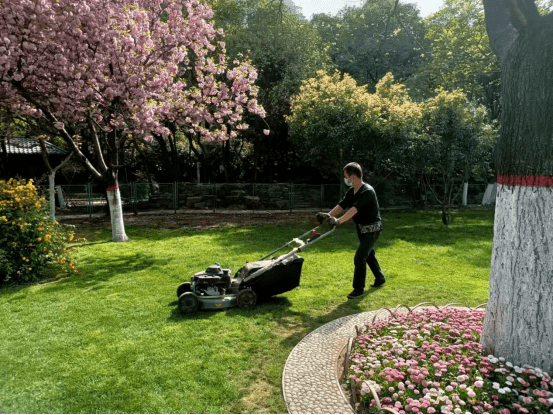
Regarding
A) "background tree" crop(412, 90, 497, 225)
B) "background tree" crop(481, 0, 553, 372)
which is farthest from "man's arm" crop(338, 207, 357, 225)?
"background tree" crop(412, 90, 497, 225)

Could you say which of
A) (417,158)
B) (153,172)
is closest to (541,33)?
(417,158)

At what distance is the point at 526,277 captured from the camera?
347 cm

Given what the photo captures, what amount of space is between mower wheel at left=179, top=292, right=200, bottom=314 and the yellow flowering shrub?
347cm

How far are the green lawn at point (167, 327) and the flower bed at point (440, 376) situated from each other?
2.79 feet

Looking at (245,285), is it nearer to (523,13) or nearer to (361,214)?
(361,214)

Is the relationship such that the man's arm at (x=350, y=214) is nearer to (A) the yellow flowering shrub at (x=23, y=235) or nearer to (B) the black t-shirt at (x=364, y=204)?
(B) the black t-shirt at (x=364, y=204)

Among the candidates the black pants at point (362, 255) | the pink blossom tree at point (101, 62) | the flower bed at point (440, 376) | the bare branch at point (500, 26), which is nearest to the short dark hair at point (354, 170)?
the black pants at point (362, 255)

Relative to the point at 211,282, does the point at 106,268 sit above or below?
below

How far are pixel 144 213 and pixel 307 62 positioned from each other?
11129 millimetres

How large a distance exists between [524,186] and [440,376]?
5.79 feet

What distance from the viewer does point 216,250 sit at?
33.4 feet

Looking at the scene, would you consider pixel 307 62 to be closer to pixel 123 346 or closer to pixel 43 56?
pixel 43 56

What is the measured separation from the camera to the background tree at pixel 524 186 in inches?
131

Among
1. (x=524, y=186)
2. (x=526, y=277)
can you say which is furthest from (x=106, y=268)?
(x=524, y=186)
